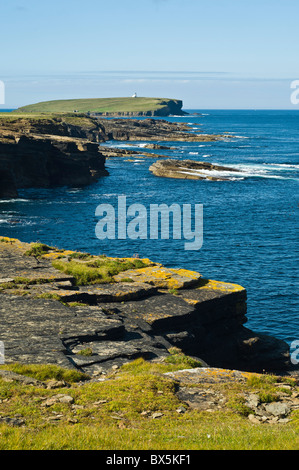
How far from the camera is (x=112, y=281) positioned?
89.2 feet

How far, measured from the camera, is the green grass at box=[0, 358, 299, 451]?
10719mm

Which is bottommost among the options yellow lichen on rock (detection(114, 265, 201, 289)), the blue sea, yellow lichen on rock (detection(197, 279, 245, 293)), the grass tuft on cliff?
the blue sea

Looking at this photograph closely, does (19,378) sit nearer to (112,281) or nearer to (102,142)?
(112,281)

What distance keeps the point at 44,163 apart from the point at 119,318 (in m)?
77.2

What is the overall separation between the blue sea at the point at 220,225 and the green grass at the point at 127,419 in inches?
865

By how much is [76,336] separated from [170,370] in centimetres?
435

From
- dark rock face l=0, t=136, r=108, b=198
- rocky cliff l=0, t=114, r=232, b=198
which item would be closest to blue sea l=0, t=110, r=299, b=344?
dark rock face l=0, t=136, r=108, b=198

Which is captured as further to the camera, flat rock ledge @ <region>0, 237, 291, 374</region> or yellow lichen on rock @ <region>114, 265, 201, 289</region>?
yellow lichen on rock @ <region>114, 265, 201, 289</region>

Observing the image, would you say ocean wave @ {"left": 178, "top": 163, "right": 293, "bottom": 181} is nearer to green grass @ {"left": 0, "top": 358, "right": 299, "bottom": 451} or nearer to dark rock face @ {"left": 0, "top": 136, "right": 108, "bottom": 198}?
dark rock face @ {"left": 0, "top": 136, "right": 108, "bottom": 198}

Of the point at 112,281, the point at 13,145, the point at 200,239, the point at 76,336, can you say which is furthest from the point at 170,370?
the point at 13,145

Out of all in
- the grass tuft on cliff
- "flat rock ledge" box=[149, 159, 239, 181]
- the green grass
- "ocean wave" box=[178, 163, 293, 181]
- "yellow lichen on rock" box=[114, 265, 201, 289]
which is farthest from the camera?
"ocean wave" box=[178, 163, 293, 181]

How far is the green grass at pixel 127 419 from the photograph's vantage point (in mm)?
10719

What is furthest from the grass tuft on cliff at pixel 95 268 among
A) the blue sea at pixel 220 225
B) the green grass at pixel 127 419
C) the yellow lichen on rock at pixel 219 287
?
the blue sea at pixel 220 225

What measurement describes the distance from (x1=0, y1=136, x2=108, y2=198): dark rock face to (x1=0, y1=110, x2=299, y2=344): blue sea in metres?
3.06
